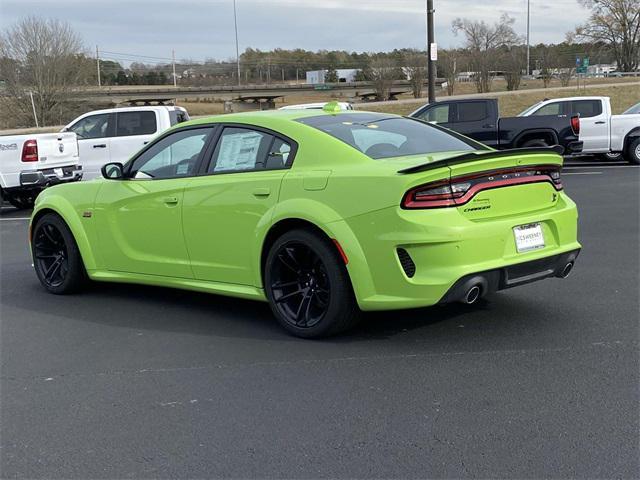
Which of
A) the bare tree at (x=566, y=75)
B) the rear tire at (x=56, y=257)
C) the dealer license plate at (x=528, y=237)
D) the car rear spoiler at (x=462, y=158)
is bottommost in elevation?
the rear tire at (x=56, y=257)

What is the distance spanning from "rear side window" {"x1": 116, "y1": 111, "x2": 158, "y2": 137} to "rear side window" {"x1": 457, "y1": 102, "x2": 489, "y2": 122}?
7.53m

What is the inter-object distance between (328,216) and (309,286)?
0.58m

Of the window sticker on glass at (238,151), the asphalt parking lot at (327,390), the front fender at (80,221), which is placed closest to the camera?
the asphalt parking lot at (327,390)

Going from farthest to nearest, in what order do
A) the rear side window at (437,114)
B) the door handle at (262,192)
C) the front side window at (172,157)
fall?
the rear side window at (437,114)
the front side window at (172,157)
the door handle at (262,192)

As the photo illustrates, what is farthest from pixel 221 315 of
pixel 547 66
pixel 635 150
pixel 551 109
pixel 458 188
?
pixel 547 66

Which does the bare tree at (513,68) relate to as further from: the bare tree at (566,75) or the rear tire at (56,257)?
the rear tire at (56,257)

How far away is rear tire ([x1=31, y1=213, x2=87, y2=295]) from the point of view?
22.3 feet

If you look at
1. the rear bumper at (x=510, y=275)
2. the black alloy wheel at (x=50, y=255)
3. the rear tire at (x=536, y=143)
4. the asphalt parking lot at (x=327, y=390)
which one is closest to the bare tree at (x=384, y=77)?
the rear tire at (x=536, y=143)

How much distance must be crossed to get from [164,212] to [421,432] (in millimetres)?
3119

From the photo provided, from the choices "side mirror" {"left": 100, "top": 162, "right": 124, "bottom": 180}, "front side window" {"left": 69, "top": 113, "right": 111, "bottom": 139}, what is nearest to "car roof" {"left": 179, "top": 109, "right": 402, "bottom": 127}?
"side mirror" {"left": 100, "top": 162, "right": 124, "bottom": 180}

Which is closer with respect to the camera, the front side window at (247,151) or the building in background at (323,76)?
the front side window at (247,151)

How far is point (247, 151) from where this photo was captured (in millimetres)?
5609

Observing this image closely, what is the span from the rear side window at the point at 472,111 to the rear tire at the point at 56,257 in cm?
1333

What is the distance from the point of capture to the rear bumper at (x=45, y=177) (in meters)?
13.7
